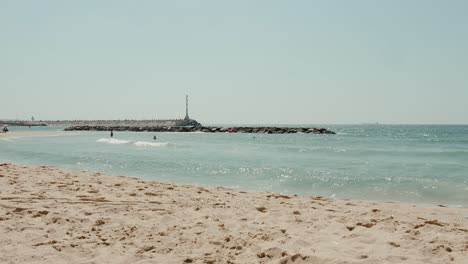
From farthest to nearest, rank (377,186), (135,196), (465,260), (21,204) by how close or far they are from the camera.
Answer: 1. (377,186)
2. (135,196)
3. (21,204)
4. (465,260)

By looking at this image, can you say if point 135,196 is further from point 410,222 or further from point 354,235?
point 410,222

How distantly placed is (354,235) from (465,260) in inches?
59.7

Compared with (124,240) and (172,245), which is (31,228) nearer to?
(124,240)

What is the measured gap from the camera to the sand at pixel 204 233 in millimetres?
4973

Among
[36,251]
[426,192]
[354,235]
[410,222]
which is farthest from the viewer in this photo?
[426,192]

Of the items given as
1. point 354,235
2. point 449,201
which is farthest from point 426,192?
point 354,235

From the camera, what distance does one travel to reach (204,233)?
6.02 meters

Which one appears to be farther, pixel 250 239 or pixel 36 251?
pixel 250 239

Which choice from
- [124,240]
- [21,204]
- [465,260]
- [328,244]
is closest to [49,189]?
[21,204]

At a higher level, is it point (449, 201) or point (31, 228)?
point (31, 228)

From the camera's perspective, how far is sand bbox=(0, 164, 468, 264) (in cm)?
497

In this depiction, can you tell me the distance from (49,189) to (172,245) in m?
5.43

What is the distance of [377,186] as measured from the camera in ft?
48.5

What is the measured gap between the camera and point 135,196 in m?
9.16
